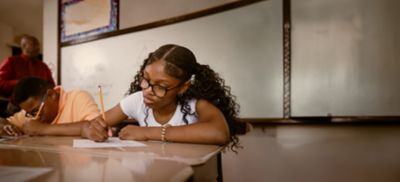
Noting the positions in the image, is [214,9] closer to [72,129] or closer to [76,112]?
[76,112]

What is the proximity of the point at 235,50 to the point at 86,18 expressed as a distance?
1808 mm

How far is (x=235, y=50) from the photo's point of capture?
1.84 m

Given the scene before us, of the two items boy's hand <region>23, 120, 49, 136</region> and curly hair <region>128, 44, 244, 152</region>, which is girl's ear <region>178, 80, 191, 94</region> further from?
boy's hand <region>23, 120, 49, 136</region>

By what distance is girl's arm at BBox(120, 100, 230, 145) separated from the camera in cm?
83

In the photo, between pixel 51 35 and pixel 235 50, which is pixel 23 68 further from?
pixel 235 50

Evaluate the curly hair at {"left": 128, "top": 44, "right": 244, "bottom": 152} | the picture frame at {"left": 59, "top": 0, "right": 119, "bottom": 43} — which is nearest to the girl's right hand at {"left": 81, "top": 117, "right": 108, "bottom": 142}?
the curly hair at {"left": 128, "top": 44, "right": 244, "bottom": 152}

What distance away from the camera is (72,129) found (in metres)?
1.09

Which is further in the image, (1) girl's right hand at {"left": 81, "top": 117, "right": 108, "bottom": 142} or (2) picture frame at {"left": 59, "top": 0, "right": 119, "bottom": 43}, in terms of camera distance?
(2) picture frame at {"left": 59, "top": 0, "right": 119, "bottom": 43}

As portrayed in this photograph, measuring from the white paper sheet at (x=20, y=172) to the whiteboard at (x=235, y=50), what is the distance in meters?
1.43

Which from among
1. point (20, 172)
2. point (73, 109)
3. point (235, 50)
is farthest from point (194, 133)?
point (235, 50)

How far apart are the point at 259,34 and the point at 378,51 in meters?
0.68

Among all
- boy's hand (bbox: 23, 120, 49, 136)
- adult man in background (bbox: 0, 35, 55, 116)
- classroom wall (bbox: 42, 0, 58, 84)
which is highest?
classroom wall (bbox: 42, 0, 58, 84)

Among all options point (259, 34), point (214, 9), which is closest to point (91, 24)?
point (214, 9)

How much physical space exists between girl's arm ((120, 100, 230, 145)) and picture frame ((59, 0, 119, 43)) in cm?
188
